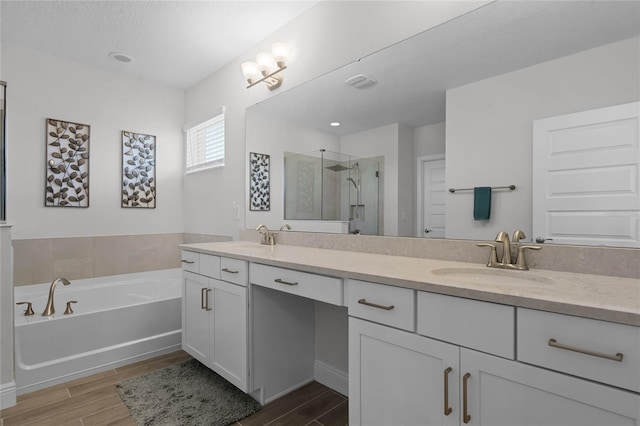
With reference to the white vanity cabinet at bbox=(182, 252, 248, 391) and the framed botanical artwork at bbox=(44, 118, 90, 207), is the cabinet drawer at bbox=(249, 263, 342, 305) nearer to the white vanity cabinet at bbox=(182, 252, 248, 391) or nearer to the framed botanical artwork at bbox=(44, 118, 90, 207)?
the white vanity cabinet at bbox=(182, 252, 248, 391)

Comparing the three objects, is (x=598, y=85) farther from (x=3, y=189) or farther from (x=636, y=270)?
(x=3, y=189)

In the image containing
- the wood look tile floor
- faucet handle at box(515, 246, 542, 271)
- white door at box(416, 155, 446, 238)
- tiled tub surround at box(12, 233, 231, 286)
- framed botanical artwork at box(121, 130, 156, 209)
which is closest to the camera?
faucet handle at box(515, 246, 542, 271)

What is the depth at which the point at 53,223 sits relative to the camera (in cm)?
287

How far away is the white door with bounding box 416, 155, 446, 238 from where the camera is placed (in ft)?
5.27

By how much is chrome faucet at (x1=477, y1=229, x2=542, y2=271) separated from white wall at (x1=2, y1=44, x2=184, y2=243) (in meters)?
3.22

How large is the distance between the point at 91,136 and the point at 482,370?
352 cm

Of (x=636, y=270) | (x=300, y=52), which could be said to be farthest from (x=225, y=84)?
(x=636, y=270)

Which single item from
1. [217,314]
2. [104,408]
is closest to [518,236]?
[217,314]

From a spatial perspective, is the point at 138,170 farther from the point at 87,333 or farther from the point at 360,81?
the point at 360,81

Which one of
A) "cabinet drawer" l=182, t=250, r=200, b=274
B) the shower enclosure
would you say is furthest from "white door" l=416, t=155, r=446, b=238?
"cabinet drawer" l=182, t=250, r=200, b=274

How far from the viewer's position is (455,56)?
156cm

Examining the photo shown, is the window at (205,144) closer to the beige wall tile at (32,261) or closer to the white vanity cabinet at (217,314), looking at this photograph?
the white vanity cabinet at (217,314)

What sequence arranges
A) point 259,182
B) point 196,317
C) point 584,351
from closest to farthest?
point 584,351 < point 196,317 < point 259,182

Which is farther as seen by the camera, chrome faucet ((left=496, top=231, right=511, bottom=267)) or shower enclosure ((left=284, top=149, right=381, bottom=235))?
shower enclosure ((left=284, top=149, right=381, bottom=235))
